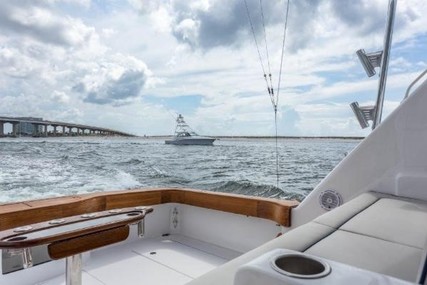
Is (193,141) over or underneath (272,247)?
over

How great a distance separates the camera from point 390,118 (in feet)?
5.45

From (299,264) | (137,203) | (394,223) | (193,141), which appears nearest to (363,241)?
(394,223)

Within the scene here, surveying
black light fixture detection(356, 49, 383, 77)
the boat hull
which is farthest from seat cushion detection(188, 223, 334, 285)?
the boat hull

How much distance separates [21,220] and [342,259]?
140cm

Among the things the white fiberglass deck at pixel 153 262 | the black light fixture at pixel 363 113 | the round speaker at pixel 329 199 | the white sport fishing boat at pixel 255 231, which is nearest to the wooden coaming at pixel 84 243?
the white sport fishing boat at pixel 255 231

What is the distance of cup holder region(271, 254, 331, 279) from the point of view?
0.46 m

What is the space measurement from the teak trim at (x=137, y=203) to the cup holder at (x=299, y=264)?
123 centimetres

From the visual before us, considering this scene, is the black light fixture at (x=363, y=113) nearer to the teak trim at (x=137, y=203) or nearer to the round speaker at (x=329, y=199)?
the round speaker at (x=329, y=199)

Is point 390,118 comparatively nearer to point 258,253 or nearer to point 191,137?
point 258,253

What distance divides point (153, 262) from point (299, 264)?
1.49 m

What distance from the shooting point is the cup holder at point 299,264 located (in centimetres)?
46

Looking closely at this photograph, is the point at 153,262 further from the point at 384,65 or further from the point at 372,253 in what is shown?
the point at 384,65

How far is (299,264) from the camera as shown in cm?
49

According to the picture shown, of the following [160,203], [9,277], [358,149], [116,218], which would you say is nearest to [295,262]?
[116,218]
